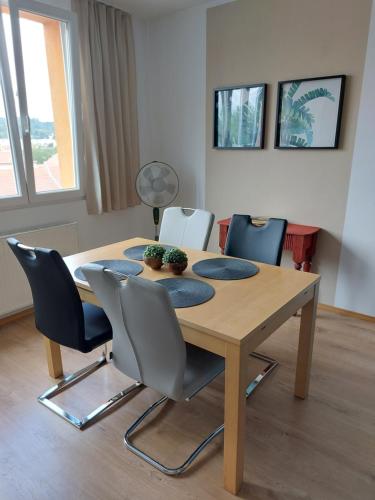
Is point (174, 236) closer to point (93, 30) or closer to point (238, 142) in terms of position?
point (238, 142)

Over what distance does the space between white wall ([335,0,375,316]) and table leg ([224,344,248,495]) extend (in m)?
1.91

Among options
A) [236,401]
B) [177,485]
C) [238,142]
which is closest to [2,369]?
[177,485]

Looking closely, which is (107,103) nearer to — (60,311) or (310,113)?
(310,113)

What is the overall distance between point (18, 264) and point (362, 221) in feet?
8.94

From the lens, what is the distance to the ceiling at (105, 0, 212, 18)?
316 cm

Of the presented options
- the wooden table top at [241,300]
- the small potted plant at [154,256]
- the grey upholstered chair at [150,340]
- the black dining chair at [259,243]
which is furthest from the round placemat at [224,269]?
the grey upholstered chair at [150,340]

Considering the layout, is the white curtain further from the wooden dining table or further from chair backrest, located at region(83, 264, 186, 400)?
chair backrest, located at region(83, 264, 186, 400)

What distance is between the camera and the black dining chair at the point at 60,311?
1.67 metres

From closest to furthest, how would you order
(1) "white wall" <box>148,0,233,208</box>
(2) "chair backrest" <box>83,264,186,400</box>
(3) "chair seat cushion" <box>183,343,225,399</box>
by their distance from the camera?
(2) "chair backrest" <box>83,264,186,400</box> < (3) "chair seat cushion" <box>183,343,225,399</box> < (1) "white wall" <box>148,0,233,208</box>

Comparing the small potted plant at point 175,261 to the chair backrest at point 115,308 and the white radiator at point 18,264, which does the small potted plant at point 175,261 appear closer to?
the chair backrest at point 115,308

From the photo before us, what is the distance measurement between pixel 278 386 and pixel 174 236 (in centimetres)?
125

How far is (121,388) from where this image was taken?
216cm

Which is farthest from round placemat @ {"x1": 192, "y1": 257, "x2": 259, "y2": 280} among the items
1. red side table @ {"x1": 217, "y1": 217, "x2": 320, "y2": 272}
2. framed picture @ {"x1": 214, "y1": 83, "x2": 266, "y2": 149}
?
framed picture @ {"x1": 214, "y1": 83, "x2": 266, "y2": 149}

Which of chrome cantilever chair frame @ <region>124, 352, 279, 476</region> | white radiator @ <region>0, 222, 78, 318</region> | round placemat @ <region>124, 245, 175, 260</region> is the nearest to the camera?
chrome cantilever chair frame @ <region>124, 352, 279, 476</region>
